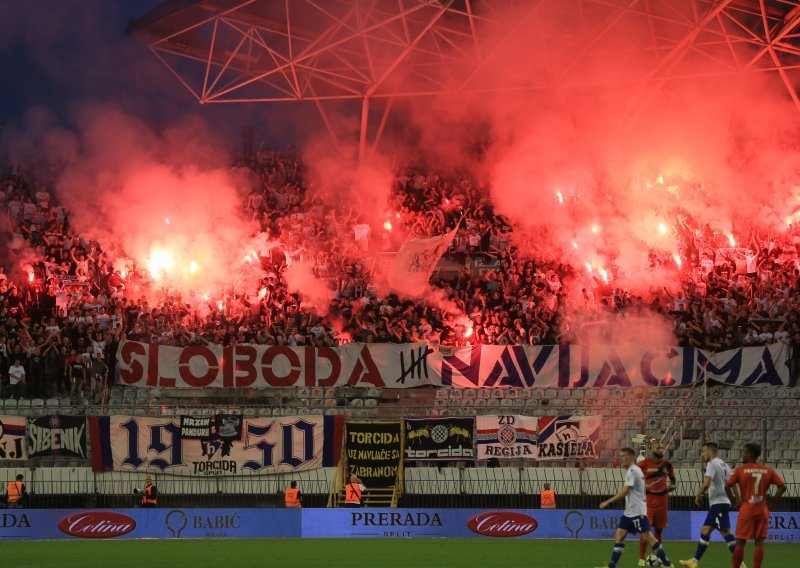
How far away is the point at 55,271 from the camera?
1239 inches

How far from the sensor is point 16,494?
76.9ft

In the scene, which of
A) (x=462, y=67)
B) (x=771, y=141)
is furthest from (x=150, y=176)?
(x=771, y=141)

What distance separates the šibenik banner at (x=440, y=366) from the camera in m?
27.3

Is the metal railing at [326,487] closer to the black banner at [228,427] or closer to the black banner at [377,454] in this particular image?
the black banner at [377,454]

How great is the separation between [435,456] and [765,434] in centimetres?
660

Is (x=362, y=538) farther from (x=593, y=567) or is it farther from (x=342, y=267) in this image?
(x=342, y=267)

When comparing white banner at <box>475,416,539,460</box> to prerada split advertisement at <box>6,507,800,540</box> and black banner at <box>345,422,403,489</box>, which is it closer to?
black banner at <box>345,422,403,489</box>

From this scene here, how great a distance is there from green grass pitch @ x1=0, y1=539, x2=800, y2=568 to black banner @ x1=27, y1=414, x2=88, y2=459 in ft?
11.4

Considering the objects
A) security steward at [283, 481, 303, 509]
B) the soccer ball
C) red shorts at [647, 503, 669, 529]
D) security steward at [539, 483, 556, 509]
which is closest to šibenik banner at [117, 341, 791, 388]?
security steward at [539, 483, 556, 509]

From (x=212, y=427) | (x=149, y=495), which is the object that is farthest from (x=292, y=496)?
(x=149, y=495)

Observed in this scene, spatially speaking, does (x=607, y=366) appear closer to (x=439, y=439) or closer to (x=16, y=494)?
(x=439, y=439)

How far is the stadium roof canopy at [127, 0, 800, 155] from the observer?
113 feet

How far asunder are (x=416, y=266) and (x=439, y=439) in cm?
759

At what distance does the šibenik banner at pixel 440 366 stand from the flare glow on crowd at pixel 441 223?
0.63 meters
